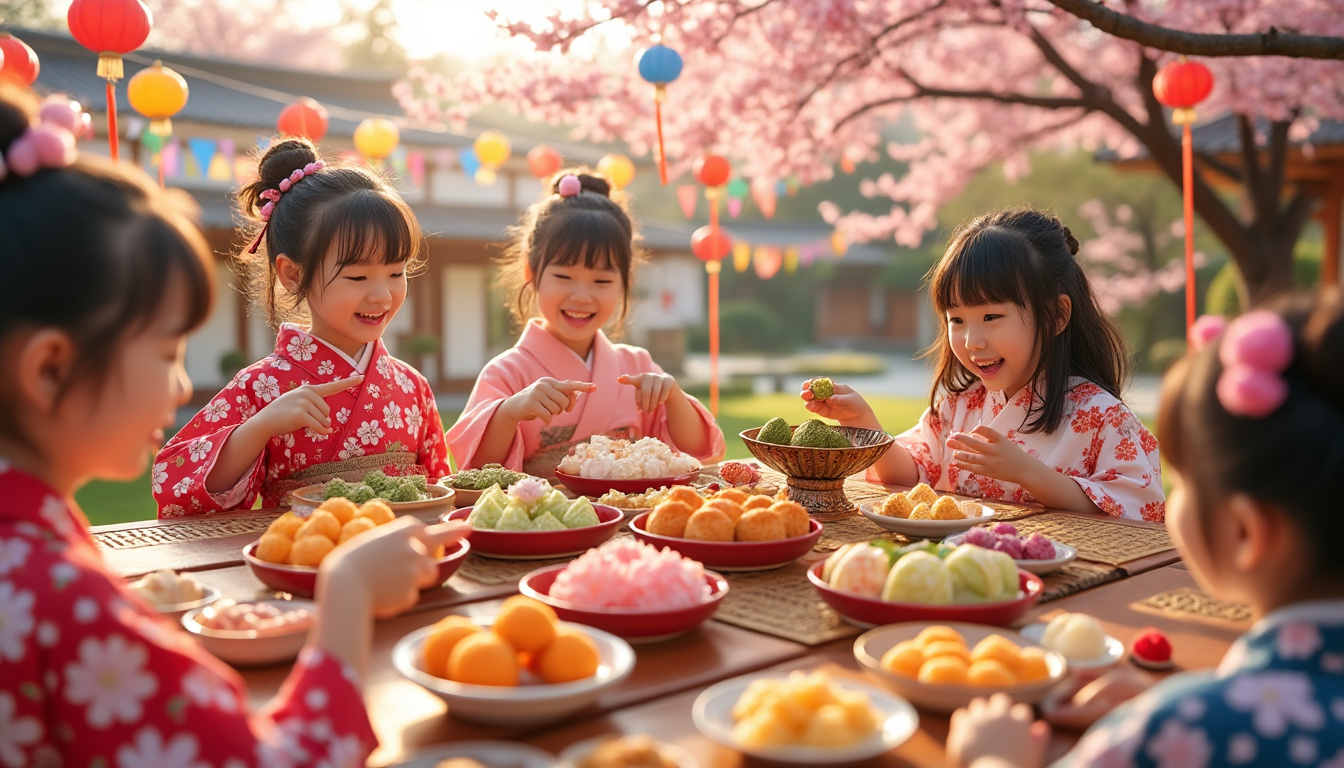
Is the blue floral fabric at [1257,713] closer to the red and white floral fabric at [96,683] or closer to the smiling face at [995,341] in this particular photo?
the red and white floral fabric at [96,683]

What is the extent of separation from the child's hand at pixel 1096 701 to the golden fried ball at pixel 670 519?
35.4 inches

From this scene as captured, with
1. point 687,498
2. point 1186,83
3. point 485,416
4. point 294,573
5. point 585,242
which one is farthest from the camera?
point 1186,83

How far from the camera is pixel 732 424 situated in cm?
1485

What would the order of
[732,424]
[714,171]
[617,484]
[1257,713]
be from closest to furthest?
[1257,713] → [617,484] → [714,171] → [732,424]

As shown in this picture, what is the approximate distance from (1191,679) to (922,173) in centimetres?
1266

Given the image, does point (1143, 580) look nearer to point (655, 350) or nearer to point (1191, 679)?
point (1191, 679)

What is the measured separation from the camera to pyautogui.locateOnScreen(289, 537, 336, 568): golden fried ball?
1.88m

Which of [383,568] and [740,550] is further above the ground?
[383,568]

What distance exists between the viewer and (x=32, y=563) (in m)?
1.09

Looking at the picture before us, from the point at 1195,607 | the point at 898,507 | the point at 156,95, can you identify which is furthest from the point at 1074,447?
the point at 156,95

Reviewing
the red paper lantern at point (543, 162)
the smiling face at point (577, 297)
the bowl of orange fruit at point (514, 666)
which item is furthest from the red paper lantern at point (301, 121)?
the bowl of orange fruit at point (514, 666)

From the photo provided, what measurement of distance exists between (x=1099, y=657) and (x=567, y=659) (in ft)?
2.59

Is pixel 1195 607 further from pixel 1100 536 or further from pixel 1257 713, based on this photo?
pixel 1257 713

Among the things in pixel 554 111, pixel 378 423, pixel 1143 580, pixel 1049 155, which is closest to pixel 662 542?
pixel 1143 580
